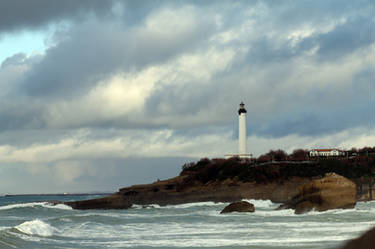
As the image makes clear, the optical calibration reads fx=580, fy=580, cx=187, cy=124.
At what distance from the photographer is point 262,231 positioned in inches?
942

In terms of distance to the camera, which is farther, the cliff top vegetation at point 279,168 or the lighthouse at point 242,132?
the lighthouse at point 242,132

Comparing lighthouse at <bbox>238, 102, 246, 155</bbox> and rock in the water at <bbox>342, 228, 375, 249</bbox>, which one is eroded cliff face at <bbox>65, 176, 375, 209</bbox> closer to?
lighthouse at <bbox>238, 102, 246, 155</bbox>

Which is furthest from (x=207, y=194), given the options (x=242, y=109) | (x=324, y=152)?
(x=324, y=152)

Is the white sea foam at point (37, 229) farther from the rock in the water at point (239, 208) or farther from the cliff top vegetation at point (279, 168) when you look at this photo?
the cliff top vegetation at point (279, 168)

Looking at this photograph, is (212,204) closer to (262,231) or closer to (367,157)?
(367,157)

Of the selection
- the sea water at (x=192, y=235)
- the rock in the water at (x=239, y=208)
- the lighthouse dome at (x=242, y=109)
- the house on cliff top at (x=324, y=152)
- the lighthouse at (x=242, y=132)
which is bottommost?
the sea water at (x=192, y=235)

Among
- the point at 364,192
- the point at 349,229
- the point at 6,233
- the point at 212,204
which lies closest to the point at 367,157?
the point at 364,192

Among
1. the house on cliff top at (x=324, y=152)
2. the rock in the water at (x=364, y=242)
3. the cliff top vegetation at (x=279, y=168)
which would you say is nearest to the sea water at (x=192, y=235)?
the rock in the water at (x=364, y=242)

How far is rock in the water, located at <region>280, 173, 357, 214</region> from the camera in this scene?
35031 millimetres

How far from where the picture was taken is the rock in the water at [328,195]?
3503cm

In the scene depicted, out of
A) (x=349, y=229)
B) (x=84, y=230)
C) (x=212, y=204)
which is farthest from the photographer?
(x=212, y=204)

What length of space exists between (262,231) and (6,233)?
10624 mm

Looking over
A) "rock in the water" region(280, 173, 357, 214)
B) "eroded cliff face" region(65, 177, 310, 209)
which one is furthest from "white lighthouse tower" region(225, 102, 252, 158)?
"rock in the water" region(280, 173, 357, 214)

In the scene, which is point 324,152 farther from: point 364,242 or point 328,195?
point 364,242
